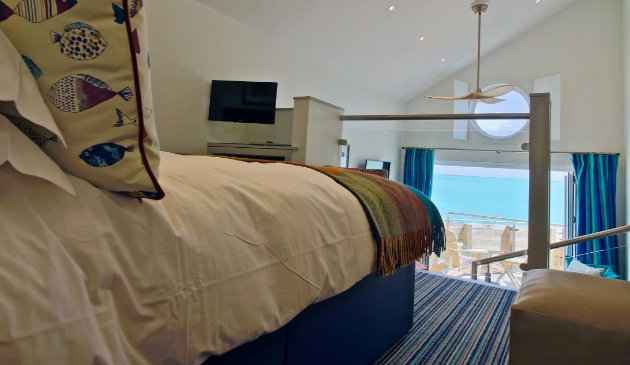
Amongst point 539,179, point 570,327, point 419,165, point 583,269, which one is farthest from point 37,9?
point 583,269

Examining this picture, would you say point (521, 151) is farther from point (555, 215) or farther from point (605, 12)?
point (605, 12)

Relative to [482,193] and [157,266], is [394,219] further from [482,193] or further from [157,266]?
[482,193]

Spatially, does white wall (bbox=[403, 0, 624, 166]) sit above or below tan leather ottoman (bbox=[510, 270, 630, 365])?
above

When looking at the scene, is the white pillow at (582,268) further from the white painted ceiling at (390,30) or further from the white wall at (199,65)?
the white wall at (199,65)

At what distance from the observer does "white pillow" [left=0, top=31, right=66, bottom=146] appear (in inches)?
18.0

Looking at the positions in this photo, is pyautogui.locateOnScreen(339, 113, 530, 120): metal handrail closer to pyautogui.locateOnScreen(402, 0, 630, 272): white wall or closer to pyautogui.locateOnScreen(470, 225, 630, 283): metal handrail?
pyautogui.locateOnScreen(470, 225, 630, 283): metal handrail

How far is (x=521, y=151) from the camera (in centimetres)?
259

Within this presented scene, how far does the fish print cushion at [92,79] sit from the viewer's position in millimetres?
500

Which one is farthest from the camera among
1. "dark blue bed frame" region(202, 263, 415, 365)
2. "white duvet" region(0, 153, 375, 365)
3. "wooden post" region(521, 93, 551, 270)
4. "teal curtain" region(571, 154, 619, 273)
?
"teal curtain" region(571, 154, 619, 273)

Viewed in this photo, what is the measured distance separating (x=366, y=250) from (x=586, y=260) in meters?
5.14

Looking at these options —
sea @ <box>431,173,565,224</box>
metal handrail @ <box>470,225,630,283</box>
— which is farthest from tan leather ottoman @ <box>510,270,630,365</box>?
sea @ <box>431,173,565,224</box>

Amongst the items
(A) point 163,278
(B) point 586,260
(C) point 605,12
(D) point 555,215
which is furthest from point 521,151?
(C) point 605,12

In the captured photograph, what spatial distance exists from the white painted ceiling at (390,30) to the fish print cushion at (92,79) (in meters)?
3.43

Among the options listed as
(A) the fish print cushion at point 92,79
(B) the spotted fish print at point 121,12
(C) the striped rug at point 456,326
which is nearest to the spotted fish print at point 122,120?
(A) the fish print cushion at point 92,79
